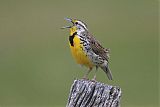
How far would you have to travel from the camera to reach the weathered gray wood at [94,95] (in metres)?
→ 5.24

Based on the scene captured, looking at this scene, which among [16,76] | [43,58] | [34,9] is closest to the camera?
[16,76]

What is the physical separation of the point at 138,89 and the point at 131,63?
211 centimetres

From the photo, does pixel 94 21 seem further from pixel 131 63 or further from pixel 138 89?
pixel 138 89

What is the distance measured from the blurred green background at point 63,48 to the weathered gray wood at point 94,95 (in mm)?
6524

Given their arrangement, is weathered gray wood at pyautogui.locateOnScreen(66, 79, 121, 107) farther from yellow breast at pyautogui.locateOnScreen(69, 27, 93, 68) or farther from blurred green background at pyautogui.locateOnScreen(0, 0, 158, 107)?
blurred green background at pyautogui.locateOnScreen(0, 0, 158, 107)

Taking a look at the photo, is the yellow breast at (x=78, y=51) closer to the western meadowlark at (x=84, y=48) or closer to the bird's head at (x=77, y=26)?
the western meadowlark at (x=84, y=48)

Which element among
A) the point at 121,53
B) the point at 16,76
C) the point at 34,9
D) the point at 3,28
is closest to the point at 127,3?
the point at 34,9

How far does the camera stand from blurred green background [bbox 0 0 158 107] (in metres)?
13.5

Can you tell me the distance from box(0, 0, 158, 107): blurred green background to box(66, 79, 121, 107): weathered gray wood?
6.52 metres

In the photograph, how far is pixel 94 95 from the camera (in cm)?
529

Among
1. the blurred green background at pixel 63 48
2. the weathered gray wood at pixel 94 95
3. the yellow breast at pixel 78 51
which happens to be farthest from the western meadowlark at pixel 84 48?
the blurred green background at pixel 63 48

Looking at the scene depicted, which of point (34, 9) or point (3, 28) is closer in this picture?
point (3, 28)

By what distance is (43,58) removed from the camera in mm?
16484

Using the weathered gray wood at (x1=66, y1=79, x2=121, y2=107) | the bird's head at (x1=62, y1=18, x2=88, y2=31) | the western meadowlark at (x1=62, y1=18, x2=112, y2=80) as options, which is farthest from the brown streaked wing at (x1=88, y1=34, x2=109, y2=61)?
the weathered gray wood at (x1=66, y1=79, x2=121, y2=107)
